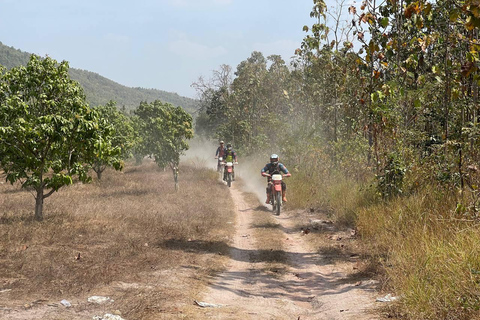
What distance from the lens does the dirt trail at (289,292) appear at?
6.12 meters

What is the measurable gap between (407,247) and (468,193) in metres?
1.80

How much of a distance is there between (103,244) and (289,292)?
4816 millimetres

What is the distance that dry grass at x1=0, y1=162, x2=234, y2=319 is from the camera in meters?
7.09

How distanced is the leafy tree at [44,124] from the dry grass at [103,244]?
1494 millimetres

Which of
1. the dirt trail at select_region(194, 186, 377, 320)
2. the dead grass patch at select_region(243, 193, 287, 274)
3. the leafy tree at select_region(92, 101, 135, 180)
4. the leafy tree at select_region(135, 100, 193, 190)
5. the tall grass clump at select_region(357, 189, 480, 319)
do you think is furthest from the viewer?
the leafy tree at select_region(135, 100, 193, 190)

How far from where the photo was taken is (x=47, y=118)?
35.1ft

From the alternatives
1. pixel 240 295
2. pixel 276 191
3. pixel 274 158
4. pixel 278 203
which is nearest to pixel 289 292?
pixel 240 295

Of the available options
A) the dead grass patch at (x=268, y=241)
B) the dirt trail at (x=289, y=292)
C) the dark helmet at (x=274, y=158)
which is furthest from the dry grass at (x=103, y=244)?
the dark helmet at (x=274, y=158)

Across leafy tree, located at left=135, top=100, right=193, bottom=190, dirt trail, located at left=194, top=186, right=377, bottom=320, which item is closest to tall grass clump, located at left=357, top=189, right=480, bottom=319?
dirt trail, located at left=194, top=186, right=377, bottom=320

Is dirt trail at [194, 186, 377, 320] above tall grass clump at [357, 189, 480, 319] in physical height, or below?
below

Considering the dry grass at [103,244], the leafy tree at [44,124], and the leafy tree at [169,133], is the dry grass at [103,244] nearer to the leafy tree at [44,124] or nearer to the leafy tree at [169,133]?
the leafy tree at [44,124]

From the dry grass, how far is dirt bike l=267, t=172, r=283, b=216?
1.65 m

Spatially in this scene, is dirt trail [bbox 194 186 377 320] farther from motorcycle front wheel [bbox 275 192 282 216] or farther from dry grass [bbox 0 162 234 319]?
motorcycle front wheel [bbox 275 192 282 216]

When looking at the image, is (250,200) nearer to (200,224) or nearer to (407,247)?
(200,224)
